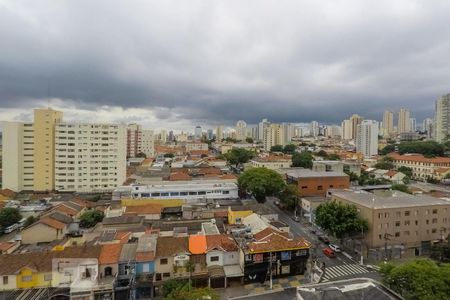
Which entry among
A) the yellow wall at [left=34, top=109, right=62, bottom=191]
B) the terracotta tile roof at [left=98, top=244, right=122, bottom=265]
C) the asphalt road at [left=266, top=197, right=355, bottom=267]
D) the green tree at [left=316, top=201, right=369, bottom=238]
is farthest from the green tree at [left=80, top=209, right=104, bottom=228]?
the yellow wall at [left=34, top=109, right=62, bottom=191]

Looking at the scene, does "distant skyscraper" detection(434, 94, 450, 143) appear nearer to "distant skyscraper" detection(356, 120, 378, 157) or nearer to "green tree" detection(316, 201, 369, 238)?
"distant skyscraper" detection(356, 120, 378, 157)

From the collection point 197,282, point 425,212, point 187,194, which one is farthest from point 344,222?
point 187,194

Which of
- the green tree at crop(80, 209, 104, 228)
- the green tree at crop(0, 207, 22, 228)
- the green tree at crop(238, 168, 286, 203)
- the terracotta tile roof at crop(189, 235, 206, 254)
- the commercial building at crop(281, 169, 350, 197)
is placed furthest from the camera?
the commercial building at crop(281, 169, 350, 197)

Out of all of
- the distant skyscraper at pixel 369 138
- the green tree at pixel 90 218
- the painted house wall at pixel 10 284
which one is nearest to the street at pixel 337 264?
the painted house wall at pixel 10 284

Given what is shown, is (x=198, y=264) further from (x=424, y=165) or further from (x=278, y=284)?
(x=424, y=165)

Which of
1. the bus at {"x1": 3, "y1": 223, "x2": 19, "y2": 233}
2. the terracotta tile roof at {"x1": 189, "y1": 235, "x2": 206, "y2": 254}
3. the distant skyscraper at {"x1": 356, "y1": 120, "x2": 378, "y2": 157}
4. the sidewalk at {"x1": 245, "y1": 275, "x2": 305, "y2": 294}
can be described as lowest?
the sidewalk at {"x1": 245, "y1": 275, "x2": 305, "y2": 294}

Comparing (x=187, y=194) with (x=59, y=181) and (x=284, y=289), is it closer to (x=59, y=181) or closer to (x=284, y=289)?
(x=284, y=289)

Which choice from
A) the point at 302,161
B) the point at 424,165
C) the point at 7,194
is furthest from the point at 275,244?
the point at 424,165

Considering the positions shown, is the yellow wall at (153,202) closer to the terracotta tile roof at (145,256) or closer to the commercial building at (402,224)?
the terracotta tile roof at (145,256)
